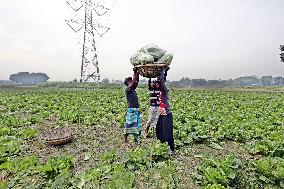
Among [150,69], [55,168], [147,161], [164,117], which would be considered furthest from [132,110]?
[55,168]

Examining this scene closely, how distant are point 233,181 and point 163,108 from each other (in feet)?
6.57

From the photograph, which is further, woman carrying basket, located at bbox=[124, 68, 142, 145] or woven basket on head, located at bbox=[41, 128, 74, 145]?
woven basket on head, located at bbox=[41, 128, 74, 145]

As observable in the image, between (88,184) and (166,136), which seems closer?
(88,184)

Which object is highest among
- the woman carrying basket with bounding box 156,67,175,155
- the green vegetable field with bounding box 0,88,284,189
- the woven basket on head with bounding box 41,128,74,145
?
the woman carrying basket with bounding box 156,67,175,155

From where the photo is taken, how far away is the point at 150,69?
→ 6141 mm

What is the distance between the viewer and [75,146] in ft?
26.0

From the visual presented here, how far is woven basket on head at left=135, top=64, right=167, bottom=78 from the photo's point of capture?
6.08 meters

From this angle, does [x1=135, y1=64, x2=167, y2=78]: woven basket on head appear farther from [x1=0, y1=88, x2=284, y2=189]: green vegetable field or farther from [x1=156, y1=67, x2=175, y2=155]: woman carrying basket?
[x1=0, y1=88, x2=284, y2=189]: green vegetable field

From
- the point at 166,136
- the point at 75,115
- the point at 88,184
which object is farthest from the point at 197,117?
the point at 88,184

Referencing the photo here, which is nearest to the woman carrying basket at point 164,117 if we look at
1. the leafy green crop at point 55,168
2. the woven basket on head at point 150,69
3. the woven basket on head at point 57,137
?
the woven basket on head at point 150,69

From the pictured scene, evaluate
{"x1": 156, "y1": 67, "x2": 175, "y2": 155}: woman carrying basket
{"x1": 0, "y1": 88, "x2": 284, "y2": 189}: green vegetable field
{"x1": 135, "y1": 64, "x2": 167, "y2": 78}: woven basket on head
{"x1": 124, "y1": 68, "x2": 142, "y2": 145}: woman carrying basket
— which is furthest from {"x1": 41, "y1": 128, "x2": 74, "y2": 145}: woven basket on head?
{"x1": 135, "y1": 64, "x2": 167, "y2": 78}: woven basket on head

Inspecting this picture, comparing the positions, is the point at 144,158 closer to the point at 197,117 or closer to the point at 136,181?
the point at 136,181

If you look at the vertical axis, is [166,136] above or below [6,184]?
→ above

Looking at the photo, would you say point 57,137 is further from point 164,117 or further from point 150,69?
point 150,69
